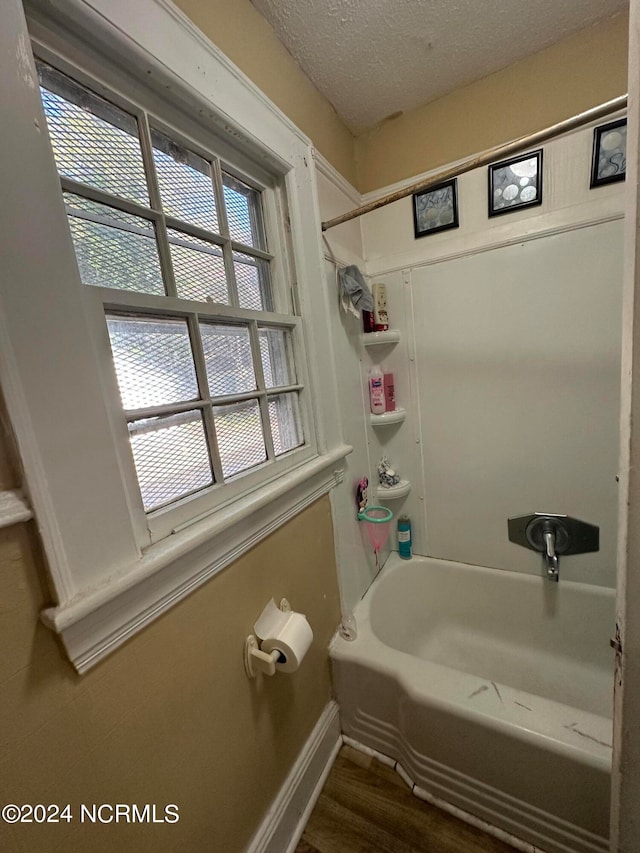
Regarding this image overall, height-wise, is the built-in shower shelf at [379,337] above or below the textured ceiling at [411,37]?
below

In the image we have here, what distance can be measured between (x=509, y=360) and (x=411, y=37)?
3.84 ft

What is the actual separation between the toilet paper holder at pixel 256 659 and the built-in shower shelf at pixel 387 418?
3.31ft

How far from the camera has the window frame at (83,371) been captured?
A: 17.3 inches

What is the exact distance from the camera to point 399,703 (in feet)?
3.43

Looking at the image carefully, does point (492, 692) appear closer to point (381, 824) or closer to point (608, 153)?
point (381, 824)

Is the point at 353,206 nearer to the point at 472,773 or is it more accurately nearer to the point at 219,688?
the point at 219,688

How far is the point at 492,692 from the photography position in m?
0.95

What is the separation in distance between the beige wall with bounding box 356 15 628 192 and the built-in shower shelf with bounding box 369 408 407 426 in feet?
3.52

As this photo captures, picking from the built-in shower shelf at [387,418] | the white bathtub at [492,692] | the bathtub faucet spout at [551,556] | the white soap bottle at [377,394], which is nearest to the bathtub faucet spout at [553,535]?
the bathtub faucet spout at [551,556]

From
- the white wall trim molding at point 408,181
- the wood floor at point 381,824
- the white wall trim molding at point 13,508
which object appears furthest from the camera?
the white wall trim molding at point 408,181

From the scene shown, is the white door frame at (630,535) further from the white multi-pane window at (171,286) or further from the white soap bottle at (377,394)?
the white soap bottle at (377,394)

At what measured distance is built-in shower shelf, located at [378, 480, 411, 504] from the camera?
156cm

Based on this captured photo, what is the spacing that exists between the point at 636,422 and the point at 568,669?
149cm

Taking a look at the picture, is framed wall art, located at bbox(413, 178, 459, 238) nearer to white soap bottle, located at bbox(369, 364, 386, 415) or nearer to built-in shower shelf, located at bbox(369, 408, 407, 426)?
white soap bottle, located at bbox(369, 364, 386, 415)
